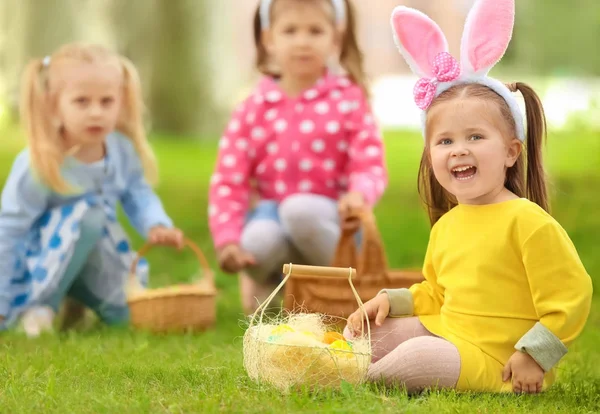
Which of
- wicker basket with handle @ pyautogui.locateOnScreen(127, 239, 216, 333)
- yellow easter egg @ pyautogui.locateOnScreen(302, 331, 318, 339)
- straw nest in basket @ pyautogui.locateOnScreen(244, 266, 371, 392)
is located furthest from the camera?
wicker basket with handle @ pyautogui.locateOnScreen(127, 239, 216, 333)

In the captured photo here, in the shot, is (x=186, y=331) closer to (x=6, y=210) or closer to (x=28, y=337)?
(x=28, y=337)

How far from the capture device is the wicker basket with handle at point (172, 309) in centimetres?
410

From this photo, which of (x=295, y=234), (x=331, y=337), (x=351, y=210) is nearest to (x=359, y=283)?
(x=351, y=210)

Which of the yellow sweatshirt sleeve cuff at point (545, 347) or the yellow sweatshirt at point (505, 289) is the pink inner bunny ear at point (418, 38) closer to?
the yellow sweatshirt at point (505, 289)

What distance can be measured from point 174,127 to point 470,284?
10626 millimetres

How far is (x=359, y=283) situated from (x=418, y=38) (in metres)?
1.32

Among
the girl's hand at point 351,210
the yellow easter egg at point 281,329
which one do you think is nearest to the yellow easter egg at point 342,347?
the yellow easter egg at point 281,329

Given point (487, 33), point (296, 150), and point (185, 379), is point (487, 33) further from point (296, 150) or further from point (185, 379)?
→ point (296, 150)

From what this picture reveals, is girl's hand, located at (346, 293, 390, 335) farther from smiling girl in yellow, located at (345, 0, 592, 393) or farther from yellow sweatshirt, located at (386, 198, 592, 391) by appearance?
yellow sweatshirt, located at (386, 198, 592, 391)

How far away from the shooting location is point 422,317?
2951 millimetres

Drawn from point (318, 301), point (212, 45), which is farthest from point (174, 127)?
point (318, 301)

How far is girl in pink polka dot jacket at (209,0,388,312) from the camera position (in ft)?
14.6

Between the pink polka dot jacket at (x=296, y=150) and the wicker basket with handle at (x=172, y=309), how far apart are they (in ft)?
1.42

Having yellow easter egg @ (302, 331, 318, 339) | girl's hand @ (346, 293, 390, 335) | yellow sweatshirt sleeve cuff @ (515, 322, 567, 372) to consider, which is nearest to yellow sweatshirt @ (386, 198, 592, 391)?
yellow sweatshirt sleeve cuff @ (515, 322, 567, 372)
